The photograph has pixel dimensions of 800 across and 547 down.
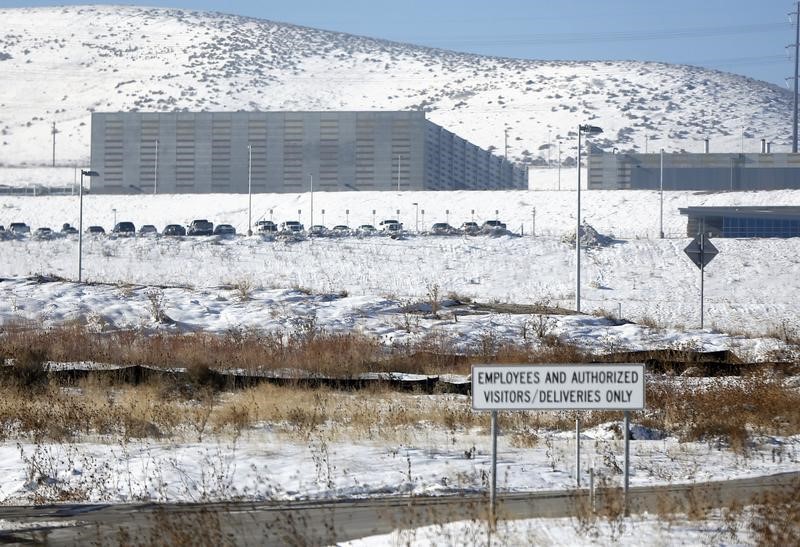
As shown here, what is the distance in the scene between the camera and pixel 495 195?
8925 centimetres

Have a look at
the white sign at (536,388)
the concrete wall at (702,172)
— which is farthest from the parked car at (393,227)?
the white sign at (536,388)

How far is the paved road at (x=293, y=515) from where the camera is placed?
975 cm

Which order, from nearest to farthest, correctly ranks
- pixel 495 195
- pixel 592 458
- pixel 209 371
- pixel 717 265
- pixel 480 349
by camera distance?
pixel 592 458 → pixel 209 371 → pixel 480 349 → pixel 717 265 → pixel 495 195

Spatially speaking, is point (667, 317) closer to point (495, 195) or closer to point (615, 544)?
point (615, 544)

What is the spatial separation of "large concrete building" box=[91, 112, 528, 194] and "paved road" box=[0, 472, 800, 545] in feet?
327

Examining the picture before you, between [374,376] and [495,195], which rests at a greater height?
[495,195]

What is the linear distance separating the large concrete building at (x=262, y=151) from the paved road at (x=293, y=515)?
3919 inches

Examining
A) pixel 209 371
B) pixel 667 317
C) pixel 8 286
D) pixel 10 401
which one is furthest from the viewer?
pixel 667 317

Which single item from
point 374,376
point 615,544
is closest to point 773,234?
point 374,376

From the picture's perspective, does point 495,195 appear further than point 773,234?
Yes

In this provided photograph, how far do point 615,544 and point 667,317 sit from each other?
32.9 meters

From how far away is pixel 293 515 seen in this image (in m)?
11.0

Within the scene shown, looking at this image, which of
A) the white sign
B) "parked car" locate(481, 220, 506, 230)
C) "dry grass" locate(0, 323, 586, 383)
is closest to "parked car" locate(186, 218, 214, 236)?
"parked car" locate(481, 220, 506, 230)

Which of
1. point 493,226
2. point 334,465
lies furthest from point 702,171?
point 334,465
